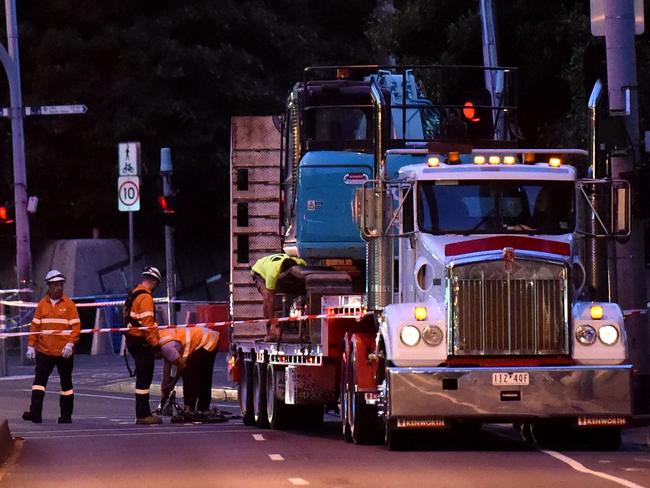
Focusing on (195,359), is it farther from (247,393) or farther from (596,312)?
(596,312)

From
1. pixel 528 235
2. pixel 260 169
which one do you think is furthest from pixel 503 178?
pixel 260 169

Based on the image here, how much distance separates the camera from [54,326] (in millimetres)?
26172

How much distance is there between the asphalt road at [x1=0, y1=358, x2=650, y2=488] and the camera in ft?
52.4

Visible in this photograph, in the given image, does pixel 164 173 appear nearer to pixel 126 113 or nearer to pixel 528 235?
pixel 126 113

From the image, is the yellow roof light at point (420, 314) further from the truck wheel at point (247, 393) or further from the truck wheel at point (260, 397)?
the truck wheel at point (247, 393)

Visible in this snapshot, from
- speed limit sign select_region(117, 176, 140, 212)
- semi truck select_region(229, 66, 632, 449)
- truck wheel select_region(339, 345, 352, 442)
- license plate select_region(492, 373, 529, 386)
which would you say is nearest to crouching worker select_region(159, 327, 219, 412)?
semi truck select_region(229, 66, 632, 449)

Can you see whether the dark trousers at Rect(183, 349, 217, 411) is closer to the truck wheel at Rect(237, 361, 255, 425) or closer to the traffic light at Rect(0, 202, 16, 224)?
the truck wheel at Rect(237, 361, 255, 425)

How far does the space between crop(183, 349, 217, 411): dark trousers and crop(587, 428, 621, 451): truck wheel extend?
7.82 metres

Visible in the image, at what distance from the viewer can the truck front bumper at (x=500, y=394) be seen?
60.6ft

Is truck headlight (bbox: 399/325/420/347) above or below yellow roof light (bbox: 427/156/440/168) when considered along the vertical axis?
below

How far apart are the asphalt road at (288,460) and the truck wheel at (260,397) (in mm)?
224

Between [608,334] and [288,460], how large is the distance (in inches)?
128

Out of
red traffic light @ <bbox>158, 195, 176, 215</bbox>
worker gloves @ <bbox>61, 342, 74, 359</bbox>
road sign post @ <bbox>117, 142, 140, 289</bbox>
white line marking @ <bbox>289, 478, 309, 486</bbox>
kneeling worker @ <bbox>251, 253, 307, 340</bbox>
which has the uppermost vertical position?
road sign post @ <bbox>117, 142, 140, 289</bbox>

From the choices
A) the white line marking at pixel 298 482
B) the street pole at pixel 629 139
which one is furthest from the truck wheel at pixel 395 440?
the street pole at pixel 629 139
